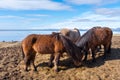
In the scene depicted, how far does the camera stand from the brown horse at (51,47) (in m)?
9.70

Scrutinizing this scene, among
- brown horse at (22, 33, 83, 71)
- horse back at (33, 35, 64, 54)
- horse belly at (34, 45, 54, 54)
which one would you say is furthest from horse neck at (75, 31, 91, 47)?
horse belly at (34, 45, 54, 54)

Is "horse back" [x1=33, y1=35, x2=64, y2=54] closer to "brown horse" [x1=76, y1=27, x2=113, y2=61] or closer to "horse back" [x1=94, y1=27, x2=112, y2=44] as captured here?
"brown horse" [x1=76, y1=27, x2=113, y2=61]

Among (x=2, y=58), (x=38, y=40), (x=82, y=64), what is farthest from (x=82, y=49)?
(x=2, y=58)

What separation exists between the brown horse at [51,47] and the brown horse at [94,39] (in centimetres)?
67

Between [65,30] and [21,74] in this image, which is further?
[65,30]

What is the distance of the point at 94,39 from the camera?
35.2 feet

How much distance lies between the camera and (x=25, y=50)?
1008 centimetres

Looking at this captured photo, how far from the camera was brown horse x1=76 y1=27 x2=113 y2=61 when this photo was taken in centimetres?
1051

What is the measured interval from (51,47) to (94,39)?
200 centimetres

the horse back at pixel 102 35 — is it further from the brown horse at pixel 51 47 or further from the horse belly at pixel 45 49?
the horse belly at pixel 45 49

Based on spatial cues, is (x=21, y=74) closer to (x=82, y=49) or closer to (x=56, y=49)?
(x=56, y=49)

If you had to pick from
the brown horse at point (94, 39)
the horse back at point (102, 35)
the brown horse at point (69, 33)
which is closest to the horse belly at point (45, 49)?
the brown horse at point (94, 39)

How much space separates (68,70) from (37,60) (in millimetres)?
1925

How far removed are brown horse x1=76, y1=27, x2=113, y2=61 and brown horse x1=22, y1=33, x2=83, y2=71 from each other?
26.5 inches
